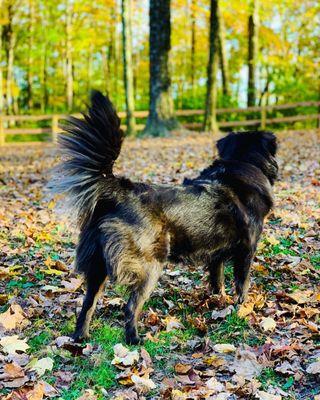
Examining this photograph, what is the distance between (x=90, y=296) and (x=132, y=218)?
2.62 ft

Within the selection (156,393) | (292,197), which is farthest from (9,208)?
(156,393)

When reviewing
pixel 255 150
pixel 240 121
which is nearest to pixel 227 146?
pixel 255 150

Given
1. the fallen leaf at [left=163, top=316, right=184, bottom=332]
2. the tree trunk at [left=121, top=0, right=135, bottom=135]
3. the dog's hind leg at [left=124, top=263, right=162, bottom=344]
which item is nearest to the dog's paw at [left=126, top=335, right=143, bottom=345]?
the dog's hind leg at [left=124, top=263, right=162, bottom=344]

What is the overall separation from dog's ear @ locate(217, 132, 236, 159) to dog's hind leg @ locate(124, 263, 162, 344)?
5.56ft

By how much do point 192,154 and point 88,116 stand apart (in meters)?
10.0

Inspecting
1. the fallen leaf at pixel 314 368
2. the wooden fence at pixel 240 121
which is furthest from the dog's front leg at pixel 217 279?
the wooden fence at pixel 240 121

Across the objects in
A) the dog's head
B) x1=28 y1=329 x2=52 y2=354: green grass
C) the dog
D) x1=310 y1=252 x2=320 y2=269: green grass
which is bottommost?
x1=28 y1=329 x2=52 y2=354: green grass

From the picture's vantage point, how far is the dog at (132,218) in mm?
3939

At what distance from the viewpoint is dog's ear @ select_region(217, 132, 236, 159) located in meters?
5.26

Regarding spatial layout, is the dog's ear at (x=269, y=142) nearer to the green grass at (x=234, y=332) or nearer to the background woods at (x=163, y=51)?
the green grass at (x=234, y=332)

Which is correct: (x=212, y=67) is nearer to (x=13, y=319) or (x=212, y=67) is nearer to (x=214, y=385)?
(x=13, y=319)

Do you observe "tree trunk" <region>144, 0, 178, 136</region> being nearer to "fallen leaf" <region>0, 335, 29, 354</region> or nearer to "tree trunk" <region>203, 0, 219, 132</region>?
"tree trunk" <region>203, 0, 219, 132</region>

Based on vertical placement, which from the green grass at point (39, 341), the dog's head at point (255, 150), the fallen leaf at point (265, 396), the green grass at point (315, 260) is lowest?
the green grass at point (39, 341)

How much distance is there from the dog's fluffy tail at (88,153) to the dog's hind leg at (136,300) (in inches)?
28.1
